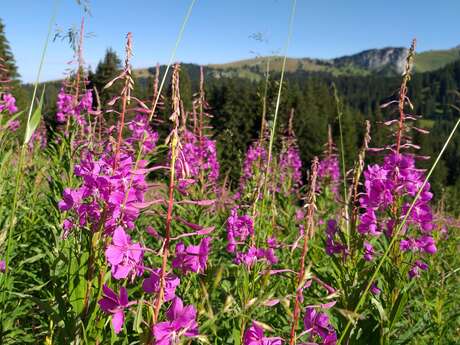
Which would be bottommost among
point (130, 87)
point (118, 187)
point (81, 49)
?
point (118, 187)

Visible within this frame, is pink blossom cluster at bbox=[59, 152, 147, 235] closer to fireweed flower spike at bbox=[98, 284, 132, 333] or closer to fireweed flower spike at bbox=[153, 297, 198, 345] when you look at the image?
fireweed flower spike at bbox=[98, 284, 132, 333]

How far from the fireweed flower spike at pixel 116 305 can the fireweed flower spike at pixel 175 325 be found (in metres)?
0.13

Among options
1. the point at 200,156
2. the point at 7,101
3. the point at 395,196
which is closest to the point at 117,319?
the point at 395,196

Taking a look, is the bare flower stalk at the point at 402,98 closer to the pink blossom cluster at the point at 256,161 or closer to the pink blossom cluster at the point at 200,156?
the pink blossom cluster at the point at 256,161

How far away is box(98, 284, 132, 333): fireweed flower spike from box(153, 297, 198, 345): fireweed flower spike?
0.13 meters

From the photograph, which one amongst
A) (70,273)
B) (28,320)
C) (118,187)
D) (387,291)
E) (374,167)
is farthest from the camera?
(28,320)

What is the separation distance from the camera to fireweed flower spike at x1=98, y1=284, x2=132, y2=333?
1.20 meters

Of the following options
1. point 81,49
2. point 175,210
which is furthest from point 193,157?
point 81,49

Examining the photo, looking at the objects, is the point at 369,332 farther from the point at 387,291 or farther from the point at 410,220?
the point at 410,220

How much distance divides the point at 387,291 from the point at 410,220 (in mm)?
555

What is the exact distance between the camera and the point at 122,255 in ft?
4.20

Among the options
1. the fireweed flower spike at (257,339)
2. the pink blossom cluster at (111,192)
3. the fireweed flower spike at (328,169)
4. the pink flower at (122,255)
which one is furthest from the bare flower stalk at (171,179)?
the fireweed flower spike at (328,169)

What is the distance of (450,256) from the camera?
5.12m

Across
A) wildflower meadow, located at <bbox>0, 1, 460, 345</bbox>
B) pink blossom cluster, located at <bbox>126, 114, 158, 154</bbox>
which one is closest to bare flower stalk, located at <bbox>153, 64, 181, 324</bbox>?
wildflower meadow, located at <bbox>0, 1, 460, 345</bbox>
